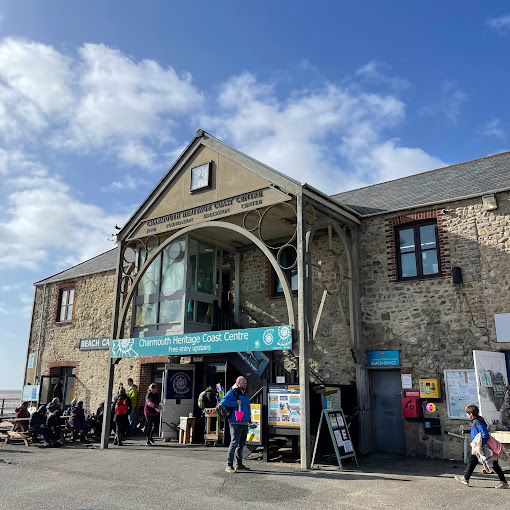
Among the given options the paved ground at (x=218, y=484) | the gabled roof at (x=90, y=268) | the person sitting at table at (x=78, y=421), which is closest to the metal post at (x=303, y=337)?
the paved ground at (x=218, y=484)

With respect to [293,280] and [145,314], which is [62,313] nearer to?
[145,314]

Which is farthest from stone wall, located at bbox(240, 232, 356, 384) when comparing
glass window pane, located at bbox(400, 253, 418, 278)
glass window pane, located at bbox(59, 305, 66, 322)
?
glass window pane, located at bbox(59, 305, 66, 322)

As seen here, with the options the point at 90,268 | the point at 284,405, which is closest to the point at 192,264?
the point at 284,405

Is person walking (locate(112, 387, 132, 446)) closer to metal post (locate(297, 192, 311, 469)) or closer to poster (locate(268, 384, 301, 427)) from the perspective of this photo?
poster (locate(268, 384, 301, 427))

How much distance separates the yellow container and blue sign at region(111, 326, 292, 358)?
3405 millimetres

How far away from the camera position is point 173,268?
530 inches

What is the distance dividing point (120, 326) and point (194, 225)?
3.32 m

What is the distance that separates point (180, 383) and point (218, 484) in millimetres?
6074

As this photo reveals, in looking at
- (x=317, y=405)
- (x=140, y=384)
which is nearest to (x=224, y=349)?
(x=317, y=405)

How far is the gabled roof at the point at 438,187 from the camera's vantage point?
448 inches

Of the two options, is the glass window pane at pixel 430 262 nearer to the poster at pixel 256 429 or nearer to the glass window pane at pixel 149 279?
the poster at pixel 256 429

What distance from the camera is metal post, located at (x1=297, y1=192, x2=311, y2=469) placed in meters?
8.84

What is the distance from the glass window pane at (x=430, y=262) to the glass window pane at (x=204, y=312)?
5.70 metres

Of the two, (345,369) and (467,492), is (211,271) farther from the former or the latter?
(467,492)
